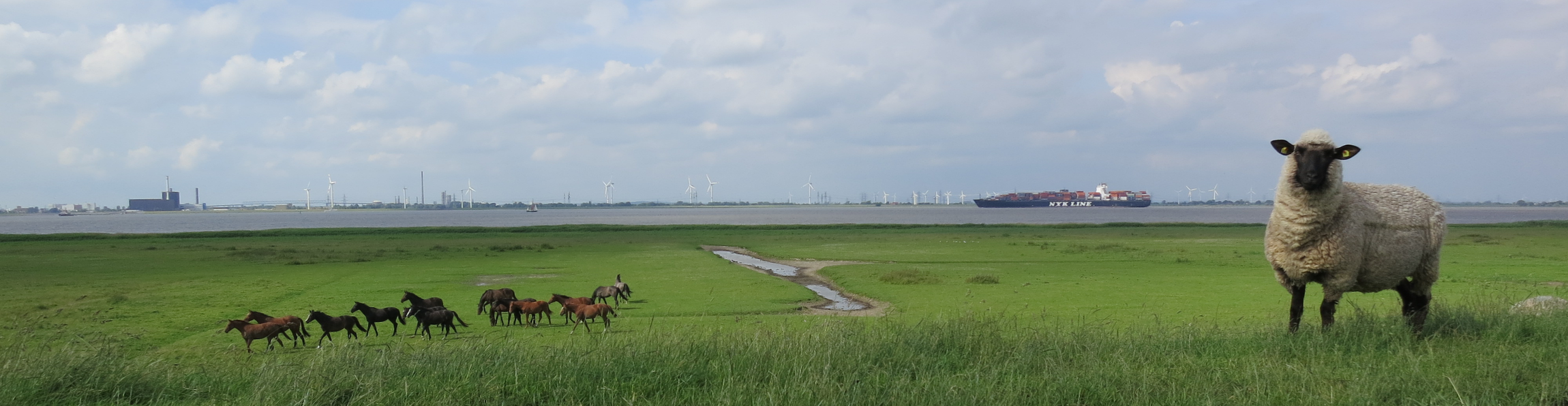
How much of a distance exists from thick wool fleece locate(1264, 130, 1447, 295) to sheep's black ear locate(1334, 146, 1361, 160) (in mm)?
97

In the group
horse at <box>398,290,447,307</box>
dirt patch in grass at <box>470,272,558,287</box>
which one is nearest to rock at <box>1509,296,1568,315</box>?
horse at <box>398,290,447,307</box>

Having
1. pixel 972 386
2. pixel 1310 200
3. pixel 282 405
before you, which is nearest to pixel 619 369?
pixel 282 405

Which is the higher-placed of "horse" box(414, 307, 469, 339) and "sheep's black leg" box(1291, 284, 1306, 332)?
"sheep's black leg" box(1291, 284, 1306, 332)

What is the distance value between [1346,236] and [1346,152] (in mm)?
781

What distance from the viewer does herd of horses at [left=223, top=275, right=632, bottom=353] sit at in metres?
10.0

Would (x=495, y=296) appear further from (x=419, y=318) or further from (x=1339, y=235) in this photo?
(x=1339, y=235)

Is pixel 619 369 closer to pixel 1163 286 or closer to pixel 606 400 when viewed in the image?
pixel 606 400

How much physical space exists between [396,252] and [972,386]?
3245 cm

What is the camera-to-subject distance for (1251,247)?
34719 millimetres

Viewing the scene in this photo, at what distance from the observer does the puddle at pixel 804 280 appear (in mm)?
15898

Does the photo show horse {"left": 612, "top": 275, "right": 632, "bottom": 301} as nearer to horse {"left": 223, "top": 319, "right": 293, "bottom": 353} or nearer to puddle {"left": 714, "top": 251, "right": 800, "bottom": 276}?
horse {"left": 223, "top": 319, "right": 293, "bottom": 353}

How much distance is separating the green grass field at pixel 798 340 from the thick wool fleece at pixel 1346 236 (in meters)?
0.54

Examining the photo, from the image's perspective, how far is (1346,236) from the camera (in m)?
7.75

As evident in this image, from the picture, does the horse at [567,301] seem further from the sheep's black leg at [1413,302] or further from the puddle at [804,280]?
the sheep's black leg at [1413,302]
